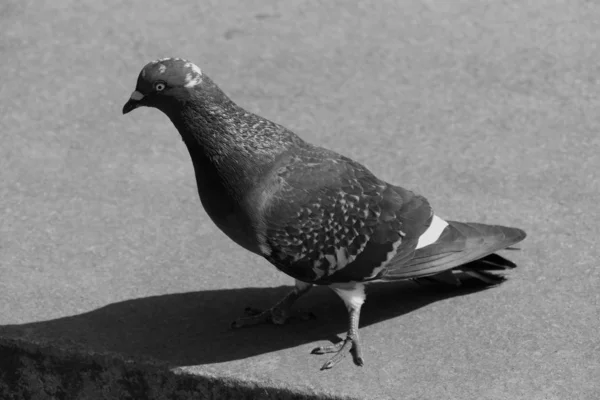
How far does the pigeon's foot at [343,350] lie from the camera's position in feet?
15.1

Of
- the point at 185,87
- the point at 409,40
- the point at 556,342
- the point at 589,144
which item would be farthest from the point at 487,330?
the point at 409,40

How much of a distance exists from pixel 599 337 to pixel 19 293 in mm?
2836

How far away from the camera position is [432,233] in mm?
4930

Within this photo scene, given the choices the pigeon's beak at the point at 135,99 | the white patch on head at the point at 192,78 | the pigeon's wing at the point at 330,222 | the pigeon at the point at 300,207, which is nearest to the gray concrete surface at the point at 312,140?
the pigeon at the point at 300,207

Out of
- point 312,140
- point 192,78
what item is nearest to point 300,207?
point 192,78

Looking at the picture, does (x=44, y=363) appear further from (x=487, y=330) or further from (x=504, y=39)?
(x=504, y=39)

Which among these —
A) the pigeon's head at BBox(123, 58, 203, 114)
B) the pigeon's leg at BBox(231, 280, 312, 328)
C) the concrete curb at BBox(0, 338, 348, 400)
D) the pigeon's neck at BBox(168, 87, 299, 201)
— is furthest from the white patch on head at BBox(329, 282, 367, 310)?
the pigeon's head at BBox(123, 58, 203, 114)

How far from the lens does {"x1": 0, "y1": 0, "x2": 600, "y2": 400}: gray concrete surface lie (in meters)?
4.67

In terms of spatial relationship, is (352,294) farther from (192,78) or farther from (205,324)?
(192,78)

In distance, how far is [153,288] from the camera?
5305 mm

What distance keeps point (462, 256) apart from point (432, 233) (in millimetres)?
181

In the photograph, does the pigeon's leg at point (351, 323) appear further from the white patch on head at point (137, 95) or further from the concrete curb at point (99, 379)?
the white patch on head at point (137, 95)

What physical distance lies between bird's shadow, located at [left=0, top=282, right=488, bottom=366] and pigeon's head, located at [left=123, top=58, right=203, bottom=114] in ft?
3.75

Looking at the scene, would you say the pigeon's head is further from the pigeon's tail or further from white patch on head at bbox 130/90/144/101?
the pigeon's tail
